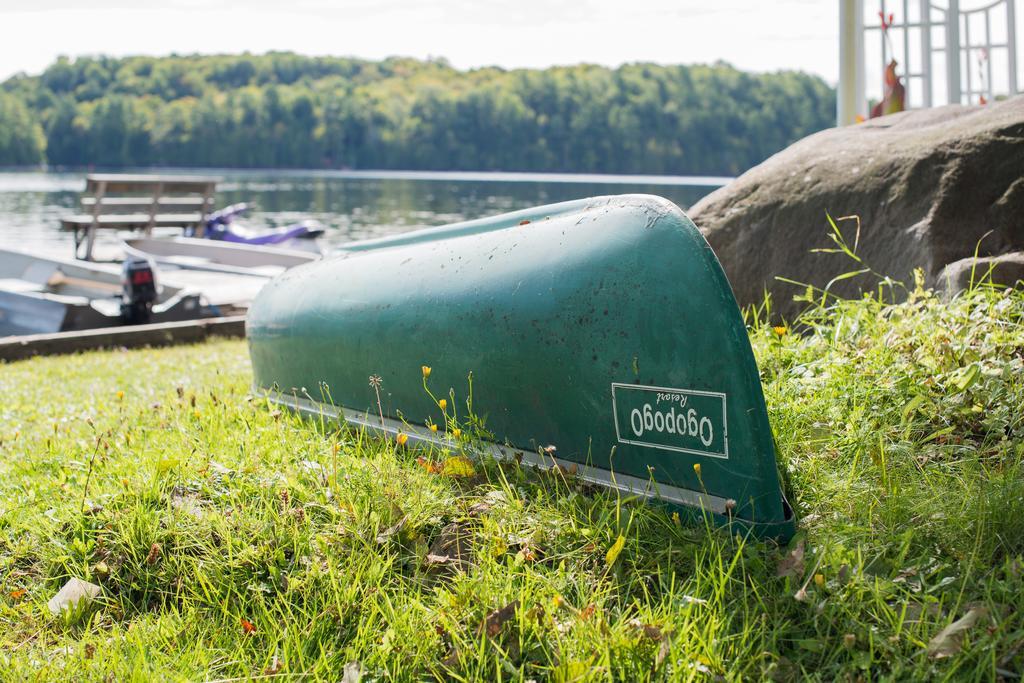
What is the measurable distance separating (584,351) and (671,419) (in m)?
0.36

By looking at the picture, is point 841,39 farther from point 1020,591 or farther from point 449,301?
point 1020,591

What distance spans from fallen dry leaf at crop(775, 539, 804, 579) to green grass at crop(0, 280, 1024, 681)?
15 millimetres

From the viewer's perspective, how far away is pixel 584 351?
2.87 metres

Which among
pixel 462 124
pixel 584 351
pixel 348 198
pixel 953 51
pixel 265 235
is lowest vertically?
pixel 265 235

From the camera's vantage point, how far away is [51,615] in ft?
8.77

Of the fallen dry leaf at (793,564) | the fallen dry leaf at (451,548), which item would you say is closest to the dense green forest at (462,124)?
the fallen dry leaf at (451,548)

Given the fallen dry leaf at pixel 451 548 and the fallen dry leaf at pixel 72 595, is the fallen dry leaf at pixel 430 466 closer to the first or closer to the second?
the fallen dry leaf at pixel 451 548

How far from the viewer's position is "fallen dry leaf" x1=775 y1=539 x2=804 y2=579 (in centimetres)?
231

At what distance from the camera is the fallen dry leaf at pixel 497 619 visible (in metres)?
2.26

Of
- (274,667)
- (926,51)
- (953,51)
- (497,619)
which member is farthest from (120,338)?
(953,51)

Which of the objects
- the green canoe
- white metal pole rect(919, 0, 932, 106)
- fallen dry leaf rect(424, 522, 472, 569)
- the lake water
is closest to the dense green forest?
the lake water

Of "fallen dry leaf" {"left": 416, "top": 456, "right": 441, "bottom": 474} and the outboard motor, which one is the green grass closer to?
"fallen dry leaf" {"left": 416, "top": 456, "right": 441, "bottom": 474}

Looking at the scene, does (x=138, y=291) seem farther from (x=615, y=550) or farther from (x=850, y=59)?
(x=615, y=550)

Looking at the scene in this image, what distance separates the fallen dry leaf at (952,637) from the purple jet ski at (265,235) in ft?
58.3
